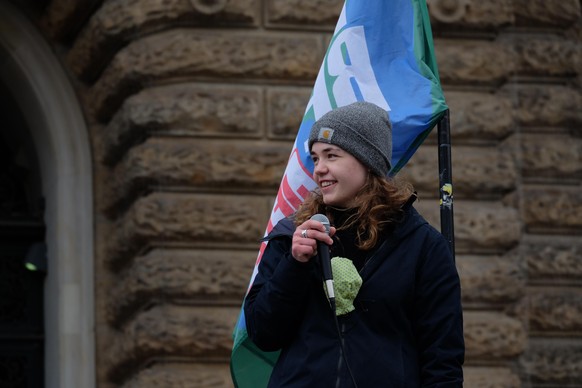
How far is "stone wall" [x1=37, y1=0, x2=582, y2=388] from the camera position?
8359mm

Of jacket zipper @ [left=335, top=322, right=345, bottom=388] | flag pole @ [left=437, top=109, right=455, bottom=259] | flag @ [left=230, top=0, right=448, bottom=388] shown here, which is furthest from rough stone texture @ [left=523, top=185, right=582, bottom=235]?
jacket zipper @ [left=335, top=322, right=345, bottom=388]

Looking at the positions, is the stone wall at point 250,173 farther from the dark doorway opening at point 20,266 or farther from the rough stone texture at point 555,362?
the dark doorway opening at point 20,266

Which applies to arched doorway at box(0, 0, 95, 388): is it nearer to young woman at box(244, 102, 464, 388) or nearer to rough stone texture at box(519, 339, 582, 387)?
rough stone texture at box(519, 339, 582, 387)

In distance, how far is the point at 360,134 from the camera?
492cm

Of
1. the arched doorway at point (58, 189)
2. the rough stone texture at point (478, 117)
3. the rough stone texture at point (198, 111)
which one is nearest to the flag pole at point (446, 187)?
the rough stone texture at point (198, 111)

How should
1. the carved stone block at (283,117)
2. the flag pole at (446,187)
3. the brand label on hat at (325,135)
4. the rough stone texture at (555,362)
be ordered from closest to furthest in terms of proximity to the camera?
1. the brand label on hat at (325,135)
2. the flag pole at (446,187)
3. the carved stone block at (283,117)
4. the rough stone texture at (555,362)

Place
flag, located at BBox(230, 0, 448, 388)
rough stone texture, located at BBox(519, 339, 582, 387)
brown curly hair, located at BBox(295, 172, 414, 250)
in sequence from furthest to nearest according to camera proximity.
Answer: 1. rough stone texture, located at BBox(519, 339, 582, 387)
2. flag, located at BBox(230, 0, 448, 388)
3. brown curly hair, located at BBox(295, 172, 414, 250)

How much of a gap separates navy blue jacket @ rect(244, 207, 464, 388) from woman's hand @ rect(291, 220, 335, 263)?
0.04m

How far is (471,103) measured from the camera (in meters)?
8.78

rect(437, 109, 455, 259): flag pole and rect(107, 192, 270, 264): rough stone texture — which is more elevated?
rect(107, 192, 270, 264): rough stone texture

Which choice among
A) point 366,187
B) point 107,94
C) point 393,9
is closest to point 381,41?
point 393,9

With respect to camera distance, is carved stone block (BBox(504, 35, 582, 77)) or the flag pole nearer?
the flag pole

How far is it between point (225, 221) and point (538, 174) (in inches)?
71.4

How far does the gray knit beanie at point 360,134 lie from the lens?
192 inches
